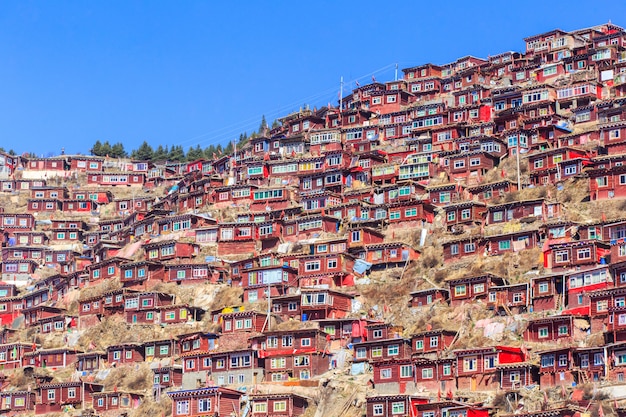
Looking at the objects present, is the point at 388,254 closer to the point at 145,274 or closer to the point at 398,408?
the point at 145,274

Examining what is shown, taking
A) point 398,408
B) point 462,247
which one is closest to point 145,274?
point 462,247

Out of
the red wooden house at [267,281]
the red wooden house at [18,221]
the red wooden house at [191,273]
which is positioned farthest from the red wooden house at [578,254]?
the red wooden house at [18,221]

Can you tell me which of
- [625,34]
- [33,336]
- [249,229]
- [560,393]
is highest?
[625,34]

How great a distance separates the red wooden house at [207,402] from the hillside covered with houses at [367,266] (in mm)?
181

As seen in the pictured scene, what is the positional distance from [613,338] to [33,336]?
6688 cm

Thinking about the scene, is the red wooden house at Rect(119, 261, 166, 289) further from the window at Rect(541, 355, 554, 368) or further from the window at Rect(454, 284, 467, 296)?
the window at Rect(541, 355, 554, 368)

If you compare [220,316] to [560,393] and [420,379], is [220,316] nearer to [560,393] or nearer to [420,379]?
[420,379]

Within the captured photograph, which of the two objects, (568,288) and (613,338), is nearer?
(613,338)

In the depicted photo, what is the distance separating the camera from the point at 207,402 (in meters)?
101

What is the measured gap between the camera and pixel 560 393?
85.1m

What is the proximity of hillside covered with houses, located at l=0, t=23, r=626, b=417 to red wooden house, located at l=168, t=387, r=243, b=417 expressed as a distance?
0.18 metres

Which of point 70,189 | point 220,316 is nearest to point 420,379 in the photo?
point 220,316

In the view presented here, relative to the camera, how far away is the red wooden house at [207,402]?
100062mm

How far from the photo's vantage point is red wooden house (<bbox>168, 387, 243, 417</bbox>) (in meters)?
100
